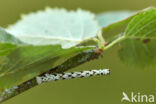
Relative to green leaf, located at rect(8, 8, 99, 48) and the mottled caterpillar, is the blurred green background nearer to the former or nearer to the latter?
green leaf, located at rect(8, 8, 99, 48)

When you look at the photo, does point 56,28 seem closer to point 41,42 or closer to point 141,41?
point 41,42

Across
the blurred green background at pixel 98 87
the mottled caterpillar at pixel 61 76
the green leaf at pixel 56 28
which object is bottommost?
the mottled caterpillar at pixel 61 76

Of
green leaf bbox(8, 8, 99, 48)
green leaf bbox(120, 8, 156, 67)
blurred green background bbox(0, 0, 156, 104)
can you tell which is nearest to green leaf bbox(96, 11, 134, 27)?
green leaf bbox(8, 8, 99, 48)

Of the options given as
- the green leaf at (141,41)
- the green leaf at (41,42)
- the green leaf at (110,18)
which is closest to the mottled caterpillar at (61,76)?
the green leaf at (41,42)

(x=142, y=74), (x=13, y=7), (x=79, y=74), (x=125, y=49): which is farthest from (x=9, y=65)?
(x=13, y=7)

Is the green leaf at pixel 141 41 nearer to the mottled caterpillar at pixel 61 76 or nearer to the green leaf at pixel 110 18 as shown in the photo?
the mottled caterpillar at pixel 61 76

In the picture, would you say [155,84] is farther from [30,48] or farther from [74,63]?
[30,48]

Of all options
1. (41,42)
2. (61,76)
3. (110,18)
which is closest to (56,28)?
(41,42)
